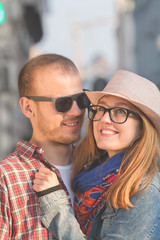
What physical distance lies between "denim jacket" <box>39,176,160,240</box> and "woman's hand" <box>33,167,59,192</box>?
0.06 m

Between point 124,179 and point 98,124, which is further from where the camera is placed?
point 98,124

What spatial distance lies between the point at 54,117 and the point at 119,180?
0.79 m

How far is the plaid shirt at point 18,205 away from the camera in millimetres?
2260

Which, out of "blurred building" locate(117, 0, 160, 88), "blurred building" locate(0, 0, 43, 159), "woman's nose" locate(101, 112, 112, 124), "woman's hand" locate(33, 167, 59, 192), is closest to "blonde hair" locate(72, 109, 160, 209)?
"woman's nose" locate(101, 112, 112, 124)

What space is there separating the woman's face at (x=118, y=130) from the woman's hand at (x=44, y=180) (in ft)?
1.33

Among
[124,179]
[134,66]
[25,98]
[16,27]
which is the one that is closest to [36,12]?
[16,27]

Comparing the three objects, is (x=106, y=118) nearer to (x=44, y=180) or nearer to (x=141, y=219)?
(x=44, y=180)

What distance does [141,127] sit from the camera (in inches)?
97.2

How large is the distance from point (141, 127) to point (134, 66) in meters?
26.9

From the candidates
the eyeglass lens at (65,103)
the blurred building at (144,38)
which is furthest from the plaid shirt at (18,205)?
the blurred building at (144,38)

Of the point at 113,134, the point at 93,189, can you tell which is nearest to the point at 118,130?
the point at 113,134

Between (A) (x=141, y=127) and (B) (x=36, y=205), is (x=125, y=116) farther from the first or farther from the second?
(B) (x=36, y=205)

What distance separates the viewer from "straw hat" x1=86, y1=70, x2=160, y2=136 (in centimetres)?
234

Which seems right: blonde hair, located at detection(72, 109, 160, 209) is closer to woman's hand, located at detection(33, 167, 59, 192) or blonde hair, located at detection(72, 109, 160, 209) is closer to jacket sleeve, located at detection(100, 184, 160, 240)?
jacket sleeve, located at detection(100, 184, 160, 240)
